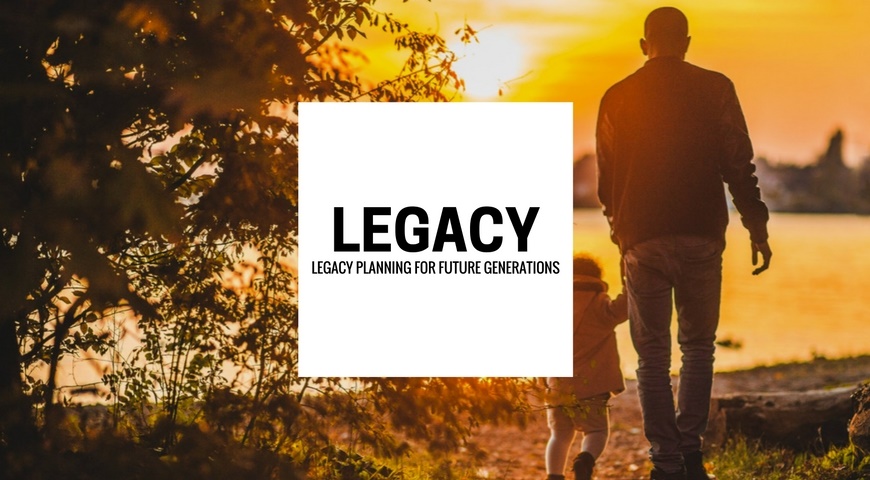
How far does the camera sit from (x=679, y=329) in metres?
4.84

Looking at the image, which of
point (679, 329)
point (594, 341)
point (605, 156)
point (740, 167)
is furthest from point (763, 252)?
point (594, 341)

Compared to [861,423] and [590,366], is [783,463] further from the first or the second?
[590,366]

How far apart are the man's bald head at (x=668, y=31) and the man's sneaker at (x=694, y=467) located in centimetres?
204

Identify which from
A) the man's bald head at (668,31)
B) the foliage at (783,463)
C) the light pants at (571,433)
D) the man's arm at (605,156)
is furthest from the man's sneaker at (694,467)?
the man's bald head at (668,31)

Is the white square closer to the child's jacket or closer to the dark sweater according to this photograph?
the child's jacket

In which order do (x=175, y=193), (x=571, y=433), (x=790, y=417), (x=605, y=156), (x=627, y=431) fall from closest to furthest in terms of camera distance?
(x=175, y=193)
(x=605, y=156)
(x=571, y=433)
(x=790, y=417)
(x=627, y=431)

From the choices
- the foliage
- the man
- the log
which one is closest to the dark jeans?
the man

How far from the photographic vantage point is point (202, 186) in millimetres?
4332

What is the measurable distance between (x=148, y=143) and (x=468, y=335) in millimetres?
2122

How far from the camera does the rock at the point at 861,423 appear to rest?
15.8ft

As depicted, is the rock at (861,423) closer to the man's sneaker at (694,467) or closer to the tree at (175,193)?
the man's sneaker at (694,467)

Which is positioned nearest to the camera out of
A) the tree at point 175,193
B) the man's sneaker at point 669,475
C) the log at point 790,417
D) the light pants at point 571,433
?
the tree at point 175,193

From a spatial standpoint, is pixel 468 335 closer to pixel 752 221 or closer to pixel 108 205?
pixel 752 221

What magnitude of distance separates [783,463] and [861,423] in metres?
0.96
